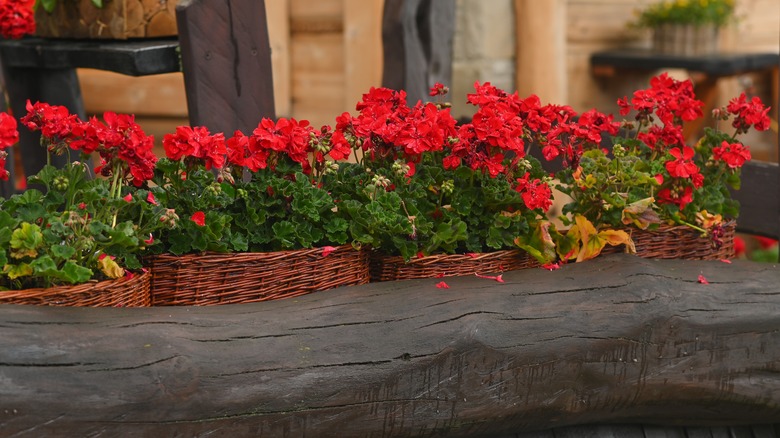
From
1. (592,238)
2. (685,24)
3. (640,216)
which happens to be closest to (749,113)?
(640,216)

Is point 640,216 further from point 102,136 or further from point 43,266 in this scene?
point 43,266

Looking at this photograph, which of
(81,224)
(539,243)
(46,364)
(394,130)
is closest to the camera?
(46,364)

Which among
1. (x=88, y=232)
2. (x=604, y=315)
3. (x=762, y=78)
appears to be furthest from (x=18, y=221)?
(x=762, y=78)

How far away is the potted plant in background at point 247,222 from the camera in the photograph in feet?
6.29

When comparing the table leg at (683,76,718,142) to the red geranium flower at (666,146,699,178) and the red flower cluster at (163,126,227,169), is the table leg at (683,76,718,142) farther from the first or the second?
the red flower cluster at (163,126,227,169)

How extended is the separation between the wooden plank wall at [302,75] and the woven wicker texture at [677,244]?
2.22 metres

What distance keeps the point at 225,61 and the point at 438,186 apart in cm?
65

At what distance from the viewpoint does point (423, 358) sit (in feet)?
6.31

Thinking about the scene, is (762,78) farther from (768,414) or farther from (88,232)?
(88,232)

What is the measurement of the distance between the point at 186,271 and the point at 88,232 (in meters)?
0.21

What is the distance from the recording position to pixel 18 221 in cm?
179

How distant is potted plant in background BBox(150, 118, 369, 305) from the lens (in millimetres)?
1918

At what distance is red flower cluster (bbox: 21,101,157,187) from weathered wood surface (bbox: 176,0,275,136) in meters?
0.55

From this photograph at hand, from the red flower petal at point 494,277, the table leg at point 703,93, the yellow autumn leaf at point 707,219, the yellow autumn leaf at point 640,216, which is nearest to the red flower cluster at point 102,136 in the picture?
the red flower petal at point 494,277
